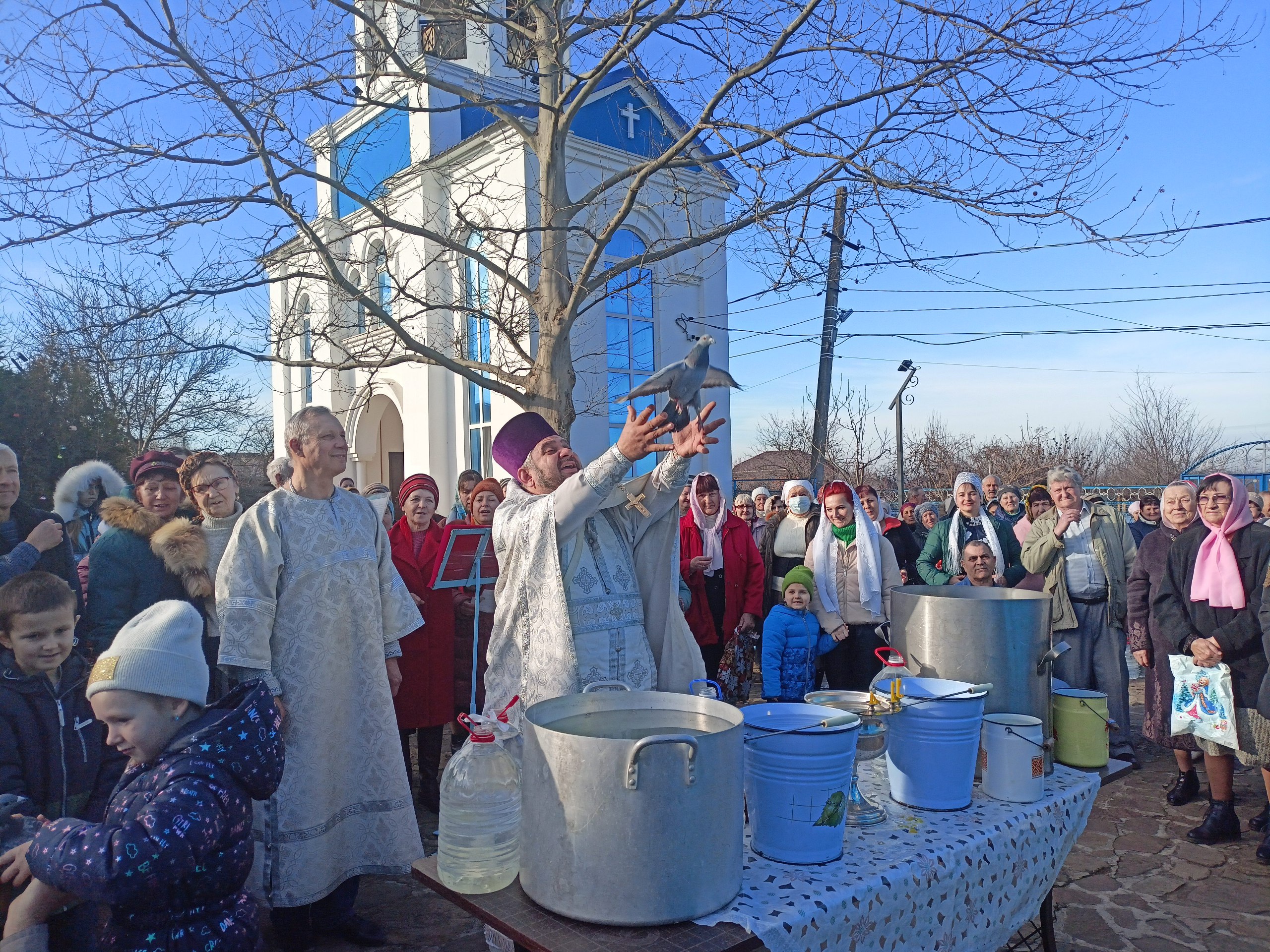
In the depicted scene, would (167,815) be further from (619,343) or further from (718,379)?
(619,343)

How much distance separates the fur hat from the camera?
6.14ft

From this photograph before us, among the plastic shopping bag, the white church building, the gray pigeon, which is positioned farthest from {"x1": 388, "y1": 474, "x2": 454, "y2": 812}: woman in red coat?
the white church building

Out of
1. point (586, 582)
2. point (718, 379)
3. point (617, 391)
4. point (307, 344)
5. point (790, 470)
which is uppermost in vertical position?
point (307, 344)

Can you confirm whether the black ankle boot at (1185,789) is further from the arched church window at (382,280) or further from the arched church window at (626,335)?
the arched church window at (626,335)

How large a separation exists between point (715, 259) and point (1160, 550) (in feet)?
34.0

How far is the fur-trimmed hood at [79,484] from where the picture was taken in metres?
5.05

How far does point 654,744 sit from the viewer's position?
→ 5.28 ft

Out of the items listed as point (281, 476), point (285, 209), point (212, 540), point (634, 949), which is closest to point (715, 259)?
point (285, 209)

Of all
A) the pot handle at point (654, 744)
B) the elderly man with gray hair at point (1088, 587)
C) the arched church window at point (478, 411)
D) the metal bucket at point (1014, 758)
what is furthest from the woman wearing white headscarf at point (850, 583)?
the arched church window at point (478, 411)

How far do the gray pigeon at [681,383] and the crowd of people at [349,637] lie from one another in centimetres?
8

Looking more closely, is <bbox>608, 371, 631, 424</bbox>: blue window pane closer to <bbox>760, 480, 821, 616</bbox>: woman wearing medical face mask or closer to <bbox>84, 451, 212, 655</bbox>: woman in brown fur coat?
<bbox>760, 480, 821, 616</bbox>: woman wearing medical face mask

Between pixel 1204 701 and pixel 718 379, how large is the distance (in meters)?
3.51

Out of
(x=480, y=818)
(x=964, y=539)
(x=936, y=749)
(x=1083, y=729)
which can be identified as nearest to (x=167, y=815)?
(x=480, y=818)

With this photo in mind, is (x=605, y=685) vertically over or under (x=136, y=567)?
under
